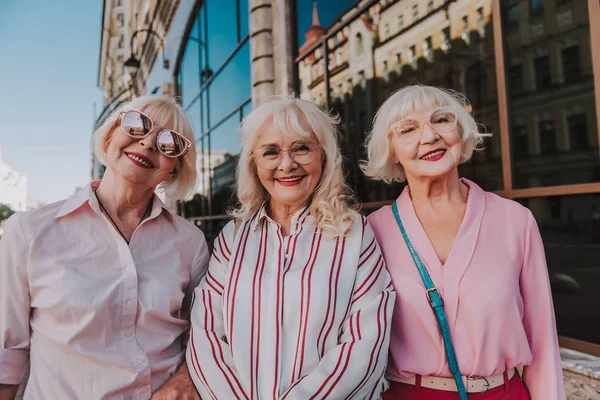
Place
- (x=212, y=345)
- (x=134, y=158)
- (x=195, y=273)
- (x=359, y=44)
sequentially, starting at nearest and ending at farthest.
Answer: (x=212, y=345) → (x=134, y=158) → (x=195, y=273) → (x=359, y=44)

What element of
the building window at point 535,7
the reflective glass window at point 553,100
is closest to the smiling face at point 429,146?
the reflective glass window at point 553,100

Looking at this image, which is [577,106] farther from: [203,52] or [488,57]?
[203,52]

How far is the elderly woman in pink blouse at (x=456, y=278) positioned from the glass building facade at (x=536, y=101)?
2.69 ft

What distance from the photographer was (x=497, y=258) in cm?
174

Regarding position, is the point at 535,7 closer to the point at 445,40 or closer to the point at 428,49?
the point at 445,40

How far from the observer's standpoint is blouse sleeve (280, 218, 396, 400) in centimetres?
148

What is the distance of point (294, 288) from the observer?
5.35 feet

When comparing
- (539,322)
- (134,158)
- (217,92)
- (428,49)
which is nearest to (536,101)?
(428,49)

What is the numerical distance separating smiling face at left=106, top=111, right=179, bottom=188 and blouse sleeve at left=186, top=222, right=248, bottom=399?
1.71 feet

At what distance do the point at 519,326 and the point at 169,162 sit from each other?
1.74 metres

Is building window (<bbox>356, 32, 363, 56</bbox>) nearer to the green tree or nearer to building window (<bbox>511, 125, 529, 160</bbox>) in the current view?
building window (<bbox>511, 125, 529, 160</bbox>)

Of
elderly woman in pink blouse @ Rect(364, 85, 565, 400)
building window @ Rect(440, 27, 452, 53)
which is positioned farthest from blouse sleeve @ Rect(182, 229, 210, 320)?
building window @ Rect(440, 27, 452, 53)

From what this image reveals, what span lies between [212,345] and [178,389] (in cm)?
25

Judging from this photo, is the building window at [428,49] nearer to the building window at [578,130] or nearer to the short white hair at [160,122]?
the building window at [578,130]
